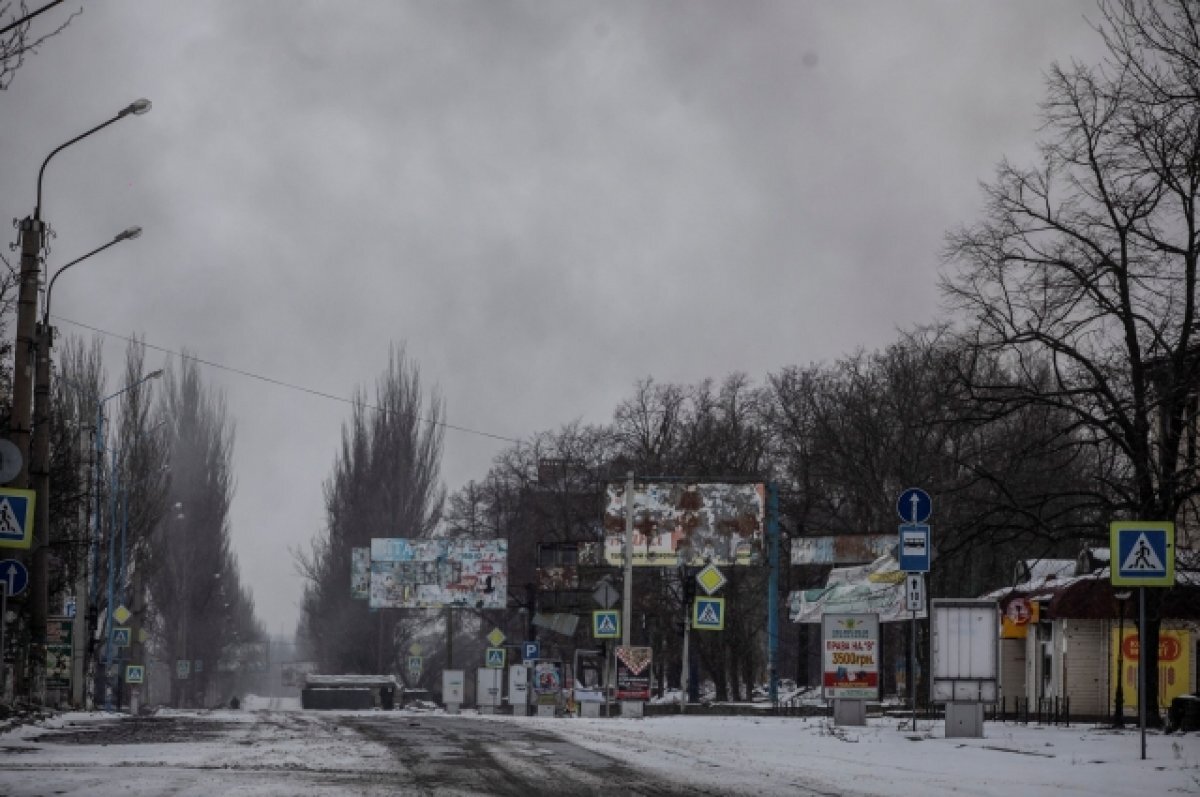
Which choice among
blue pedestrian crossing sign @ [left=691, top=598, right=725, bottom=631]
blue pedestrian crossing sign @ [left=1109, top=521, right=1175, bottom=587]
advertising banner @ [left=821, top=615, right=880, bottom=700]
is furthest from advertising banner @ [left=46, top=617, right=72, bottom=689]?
blue pedestrian crossing sign @ [left=1109, top=521, right=1175, bottom=587]

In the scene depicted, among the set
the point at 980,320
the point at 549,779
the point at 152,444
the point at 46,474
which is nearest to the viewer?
the point at 549,779

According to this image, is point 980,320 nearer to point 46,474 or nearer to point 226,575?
point 46,474

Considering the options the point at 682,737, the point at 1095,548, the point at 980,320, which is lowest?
the point at 682,737

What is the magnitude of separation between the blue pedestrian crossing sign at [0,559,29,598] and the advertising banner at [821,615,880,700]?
51.3ft

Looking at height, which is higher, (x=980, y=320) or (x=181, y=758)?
(x=980, y=320)

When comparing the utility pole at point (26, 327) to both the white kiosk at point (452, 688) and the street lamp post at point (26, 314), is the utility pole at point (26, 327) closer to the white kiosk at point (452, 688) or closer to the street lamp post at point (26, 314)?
the street lamp post at point (26, 314)

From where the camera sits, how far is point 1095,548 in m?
49.3

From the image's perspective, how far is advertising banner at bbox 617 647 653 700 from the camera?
45906mm

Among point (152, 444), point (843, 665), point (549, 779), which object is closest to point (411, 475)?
point (152, 444)

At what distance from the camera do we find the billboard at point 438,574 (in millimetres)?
75312

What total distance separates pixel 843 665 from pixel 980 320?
734 centimetres

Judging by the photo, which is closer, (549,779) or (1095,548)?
(549,779)

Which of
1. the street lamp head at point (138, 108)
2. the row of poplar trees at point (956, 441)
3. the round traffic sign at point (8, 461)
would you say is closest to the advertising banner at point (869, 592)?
the row of poplar trees at point (956, 441)

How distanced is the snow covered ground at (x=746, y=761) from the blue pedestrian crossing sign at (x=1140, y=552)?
2218mm
